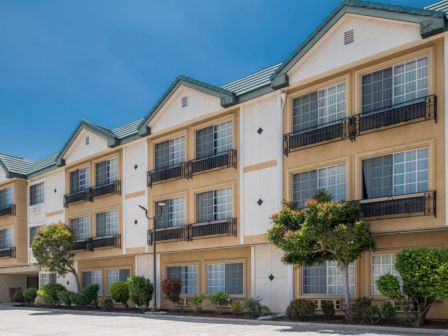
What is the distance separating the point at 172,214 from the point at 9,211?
1788 cm

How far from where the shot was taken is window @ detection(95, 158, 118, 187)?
32938 mm

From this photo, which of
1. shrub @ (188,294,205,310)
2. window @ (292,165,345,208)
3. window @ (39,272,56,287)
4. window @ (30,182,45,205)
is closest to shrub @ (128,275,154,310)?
shrub @ (188,294,205,310)

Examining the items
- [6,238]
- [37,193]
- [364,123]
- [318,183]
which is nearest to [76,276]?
[37,193]

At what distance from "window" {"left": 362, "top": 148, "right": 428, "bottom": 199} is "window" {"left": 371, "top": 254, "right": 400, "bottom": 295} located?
2.18 meters

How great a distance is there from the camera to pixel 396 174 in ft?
62.6

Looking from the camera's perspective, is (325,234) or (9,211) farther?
(9,211)

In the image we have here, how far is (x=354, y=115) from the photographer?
800 inches

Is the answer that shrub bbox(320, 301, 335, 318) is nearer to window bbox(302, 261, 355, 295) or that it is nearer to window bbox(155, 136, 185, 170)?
window bbox(302, 261, 355, 295)

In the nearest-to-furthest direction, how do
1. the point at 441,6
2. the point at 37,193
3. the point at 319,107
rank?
the point at 441,6 < the point at 319,107 < the point at 37,193

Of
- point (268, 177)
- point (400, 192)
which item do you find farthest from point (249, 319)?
point (400, 192)

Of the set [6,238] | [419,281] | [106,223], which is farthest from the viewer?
[6,238]

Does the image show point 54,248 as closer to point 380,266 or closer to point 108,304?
point 108,304

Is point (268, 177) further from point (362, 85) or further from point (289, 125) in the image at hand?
point (362, 85)

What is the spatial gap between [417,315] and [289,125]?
8.90 m
